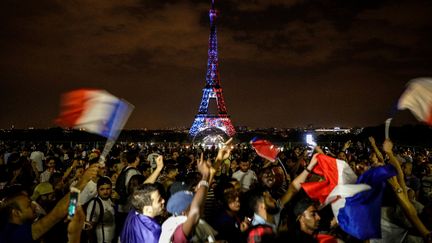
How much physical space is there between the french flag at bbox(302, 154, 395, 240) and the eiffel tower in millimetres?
72535

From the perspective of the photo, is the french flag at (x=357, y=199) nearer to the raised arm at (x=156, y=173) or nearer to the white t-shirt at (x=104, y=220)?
the raised arm at (x=156, y=173)

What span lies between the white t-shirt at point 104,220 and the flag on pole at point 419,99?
4.45 m

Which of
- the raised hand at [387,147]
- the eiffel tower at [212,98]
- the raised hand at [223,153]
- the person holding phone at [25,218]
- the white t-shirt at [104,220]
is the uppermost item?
the eiffel tower at [212,98]

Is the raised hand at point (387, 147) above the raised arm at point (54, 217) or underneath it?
above

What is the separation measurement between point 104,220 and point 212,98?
7471cm

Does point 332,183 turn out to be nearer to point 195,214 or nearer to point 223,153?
point 223,153

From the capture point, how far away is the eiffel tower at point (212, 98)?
7781 cm

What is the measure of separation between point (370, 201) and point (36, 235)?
11.7 ft

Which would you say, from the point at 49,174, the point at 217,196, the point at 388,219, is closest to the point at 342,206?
the point at 388,219

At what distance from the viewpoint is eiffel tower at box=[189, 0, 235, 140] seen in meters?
77.8

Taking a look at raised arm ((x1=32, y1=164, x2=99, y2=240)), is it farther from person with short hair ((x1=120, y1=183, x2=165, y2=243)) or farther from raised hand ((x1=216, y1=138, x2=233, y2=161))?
raised hand ((x1=216, y1=138, x2=233, y2=161))

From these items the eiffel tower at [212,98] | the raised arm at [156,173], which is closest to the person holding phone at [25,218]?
the raised arm at [156,173]

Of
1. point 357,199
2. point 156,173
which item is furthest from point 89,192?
point 357,199

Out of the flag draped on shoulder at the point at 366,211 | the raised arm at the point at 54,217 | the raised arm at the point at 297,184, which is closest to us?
the raised arm at the point at 54,217
